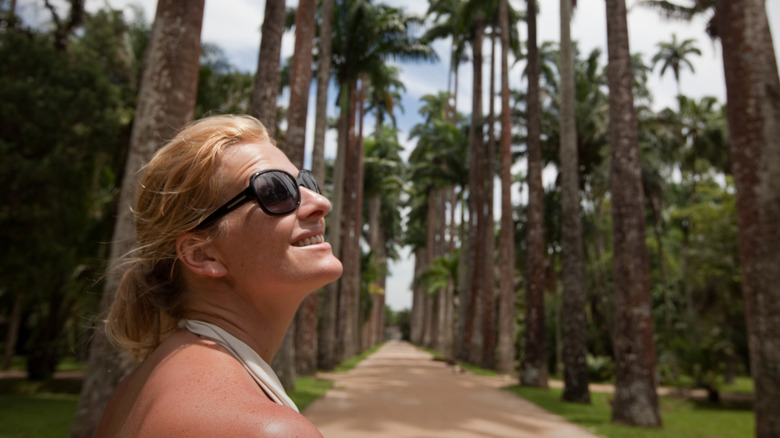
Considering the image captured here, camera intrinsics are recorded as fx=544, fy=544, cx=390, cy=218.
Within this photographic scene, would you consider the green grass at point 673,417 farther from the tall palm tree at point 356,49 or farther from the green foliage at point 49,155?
the green foliage at point 49,155

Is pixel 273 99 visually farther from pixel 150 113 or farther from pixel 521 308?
pixel 521 308

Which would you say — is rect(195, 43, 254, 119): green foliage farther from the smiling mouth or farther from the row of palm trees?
the smiling mouth

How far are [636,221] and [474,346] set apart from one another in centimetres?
1891

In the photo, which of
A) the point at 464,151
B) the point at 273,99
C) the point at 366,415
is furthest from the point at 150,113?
the point at 464,151

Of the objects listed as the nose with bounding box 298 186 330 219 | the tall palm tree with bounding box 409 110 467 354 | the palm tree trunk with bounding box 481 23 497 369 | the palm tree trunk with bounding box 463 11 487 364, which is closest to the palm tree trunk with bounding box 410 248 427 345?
the tall palm tree with bounding box 409 110 467 354

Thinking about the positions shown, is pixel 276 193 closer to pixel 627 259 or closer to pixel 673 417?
pixel 627 259

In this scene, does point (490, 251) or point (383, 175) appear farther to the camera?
point (383, 175)

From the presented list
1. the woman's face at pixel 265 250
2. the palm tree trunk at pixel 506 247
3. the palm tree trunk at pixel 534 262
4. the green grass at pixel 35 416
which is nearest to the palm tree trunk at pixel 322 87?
the palm tree trunk at pixel 534 262

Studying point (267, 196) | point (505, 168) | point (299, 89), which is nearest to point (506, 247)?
point (505, 168)

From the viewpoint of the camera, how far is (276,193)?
4.07 ft

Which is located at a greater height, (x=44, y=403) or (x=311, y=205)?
(x=311, y=205)

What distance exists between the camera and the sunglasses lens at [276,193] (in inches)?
48.3

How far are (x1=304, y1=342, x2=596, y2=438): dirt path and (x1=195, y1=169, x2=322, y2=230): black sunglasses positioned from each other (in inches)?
304

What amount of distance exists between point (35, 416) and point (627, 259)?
11787mm
